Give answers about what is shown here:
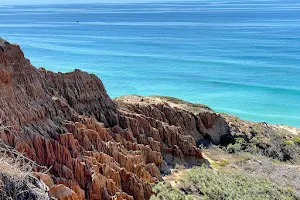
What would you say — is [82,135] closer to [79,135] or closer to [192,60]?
[79,135]

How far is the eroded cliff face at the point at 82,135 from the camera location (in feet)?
63.6

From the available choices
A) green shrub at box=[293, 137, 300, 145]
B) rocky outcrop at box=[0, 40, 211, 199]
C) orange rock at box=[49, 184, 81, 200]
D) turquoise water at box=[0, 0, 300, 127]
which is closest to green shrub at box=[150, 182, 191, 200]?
rocky outcrop at box=[0, 40, 211, 199]

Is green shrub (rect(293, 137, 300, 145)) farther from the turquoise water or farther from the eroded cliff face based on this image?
the turquoise water

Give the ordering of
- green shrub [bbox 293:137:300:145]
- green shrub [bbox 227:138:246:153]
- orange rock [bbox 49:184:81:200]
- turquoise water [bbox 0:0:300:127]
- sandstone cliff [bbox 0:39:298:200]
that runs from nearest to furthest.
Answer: orange rock [bbox 49:184:81:200], sandstone cliff [bbox 0:39:298:200], green shrub [bbox 227:138:246:153], green shrub [bbox 293:137:300:145], turquoise water [bbox 0:0:300:127]

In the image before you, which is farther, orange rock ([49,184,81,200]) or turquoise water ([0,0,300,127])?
turquoise water ([0,0,300,127])

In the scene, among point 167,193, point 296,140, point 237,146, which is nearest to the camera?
point 167,193

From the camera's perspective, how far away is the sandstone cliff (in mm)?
19359

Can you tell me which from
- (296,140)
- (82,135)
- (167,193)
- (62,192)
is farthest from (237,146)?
(62,192)

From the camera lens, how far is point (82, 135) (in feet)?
75.4

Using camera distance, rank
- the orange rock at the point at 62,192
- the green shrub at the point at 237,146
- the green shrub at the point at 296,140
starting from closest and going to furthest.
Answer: the orange rock at the point at 62,192
the green shrub at the point at 237,146
the green shrub at the point at 296,140

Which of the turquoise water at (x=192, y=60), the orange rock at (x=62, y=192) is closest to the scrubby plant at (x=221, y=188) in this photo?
the orange rock at (x=62, y=192)

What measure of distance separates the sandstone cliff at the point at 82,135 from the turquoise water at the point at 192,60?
45.7 m

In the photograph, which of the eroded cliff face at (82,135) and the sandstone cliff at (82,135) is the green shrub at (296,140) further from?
the sandstone cliff at (82,135)

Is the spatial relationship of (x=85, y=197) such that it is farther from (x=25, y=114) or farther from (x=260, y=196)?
(x=260, y=196)
